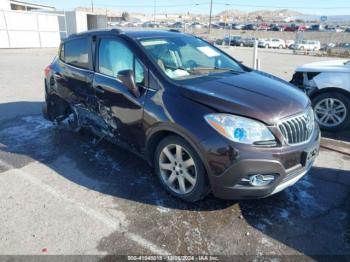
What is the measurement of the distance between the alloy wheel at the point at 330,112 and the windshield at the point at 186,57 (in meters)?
2.31

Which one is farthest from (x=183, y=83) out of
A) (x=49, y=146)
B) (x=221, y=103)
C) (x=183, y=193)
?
(x=49, y=146)

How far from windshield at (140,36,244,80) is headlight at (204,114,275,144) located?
0.90m

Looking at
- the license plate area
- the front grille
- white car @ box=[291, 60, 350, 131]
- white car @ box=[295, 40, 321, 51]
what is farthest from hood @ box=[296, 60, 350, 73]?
white car @ box=[295, 40, 321, 51]

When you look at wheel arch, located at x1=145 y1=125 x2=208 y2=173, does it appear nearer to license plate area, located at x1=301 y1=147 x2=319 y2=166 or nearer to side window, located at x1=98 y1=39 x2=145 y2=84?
side window, located at x1=98 y1=39 x2=145 y2=84

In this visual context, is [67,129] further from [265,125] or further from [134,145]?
[265,125]

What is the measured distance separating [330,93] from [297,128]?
3148 mm

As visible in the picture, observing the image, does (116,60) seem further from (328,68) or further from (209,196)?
(328,68)

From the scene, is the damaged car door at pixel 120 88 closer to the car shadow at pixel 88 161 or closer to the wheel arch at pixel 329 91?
the car shadow at pixel 88 161

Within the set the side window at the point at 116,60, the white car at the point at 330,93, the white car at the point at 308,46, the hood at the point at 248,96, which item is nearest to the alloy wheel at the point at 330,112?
the white car at the point at 330,93

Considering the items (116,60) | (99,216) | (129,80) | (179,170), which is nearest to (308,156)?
(179,170)

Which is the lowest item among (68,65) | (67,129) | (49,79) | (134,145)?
(67,129)

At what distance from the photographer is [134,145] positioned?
3738 millimetres

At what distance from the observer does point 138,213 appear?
3182 millimetres

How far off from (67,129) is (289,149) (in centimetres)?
413
